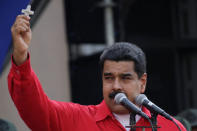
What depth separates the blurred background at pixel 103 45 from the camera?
7.11m

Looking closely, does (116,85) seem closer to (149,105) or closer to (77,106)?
(149,105)

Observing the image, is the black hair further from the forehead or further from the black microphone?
the black microphone

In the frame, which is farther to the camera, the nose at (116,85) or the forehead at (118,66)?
the forehead at (118,66)

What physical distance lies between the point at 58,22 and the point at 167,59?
7.87ft

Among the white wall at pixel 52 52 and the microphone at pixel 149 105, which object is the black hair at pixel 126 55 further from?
the white wall at pixel 52 52

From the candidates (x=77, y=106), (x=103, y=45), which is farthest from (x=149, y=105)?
(x=103, y=45)

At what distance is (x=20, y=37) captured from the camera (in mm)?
2664

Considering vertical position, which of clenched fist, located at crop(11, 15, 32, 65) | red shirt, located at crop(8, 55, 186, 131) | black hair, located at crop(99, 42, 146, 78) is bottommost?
red shirt, located at crop(8, 55, 186, 131)

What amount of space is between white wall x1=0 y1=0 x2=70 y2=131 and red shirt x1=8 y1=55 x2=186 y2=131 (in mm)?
3757

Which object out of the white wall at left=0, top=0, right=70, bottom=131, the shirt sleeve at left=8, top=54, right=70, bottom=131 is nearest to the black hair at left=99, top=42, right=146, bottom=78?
the shirt sleeve at left=8, top=54, right=70, bottom=131

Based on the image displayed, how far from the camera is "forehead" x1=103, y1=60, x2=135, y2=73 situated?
3158mm

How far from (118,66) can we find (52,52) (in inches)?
163

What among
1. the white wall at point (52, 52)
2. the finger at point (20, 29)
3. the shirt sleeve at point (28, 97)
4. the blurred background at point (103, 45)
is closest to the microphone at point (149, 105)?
the shirt sleeve at point (28, 97)

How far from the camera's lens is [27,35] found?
2719mm
